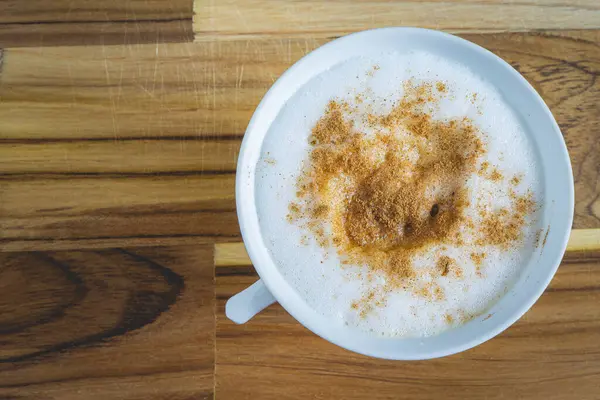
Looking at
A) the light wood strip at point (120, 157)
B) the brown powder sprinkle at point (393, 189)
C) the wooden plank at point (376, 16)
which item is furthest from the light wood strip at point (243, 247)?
the wooden plank at point (376, 16)

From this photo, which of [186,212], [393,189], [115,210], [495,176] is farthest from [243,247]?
[495,176]

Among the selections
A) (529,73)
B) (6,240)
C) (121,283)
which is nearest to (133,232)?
(121,283)

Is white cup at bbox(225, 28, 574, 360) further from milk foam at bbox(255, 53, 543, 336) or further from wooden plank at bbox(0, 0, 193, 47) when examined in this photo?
wooden plank at bbox(0, 0, 193, 47)

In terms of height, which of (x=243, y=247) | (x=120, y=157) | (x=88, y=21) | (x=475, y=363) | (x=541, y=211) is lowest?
(x=475, y=363)

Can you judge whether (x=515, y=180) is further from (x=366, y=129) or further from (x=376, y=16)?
(x=376, y=16)

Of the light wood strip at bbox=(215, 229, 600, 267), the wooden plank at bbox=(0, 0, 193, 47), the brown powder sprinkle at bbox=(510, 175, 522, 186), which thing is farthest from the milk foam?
the wooden plank at bbox=(0, 0, 193, 47)

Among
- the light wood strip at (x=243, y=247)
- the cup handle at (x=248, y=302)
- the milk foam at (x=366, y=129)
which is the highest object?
the milk foam at (x=366, y=129)

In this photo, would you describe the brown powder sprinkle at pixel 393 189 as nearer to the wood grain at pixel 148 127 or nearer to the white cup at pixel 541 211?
the white cup at pixel 541 211
